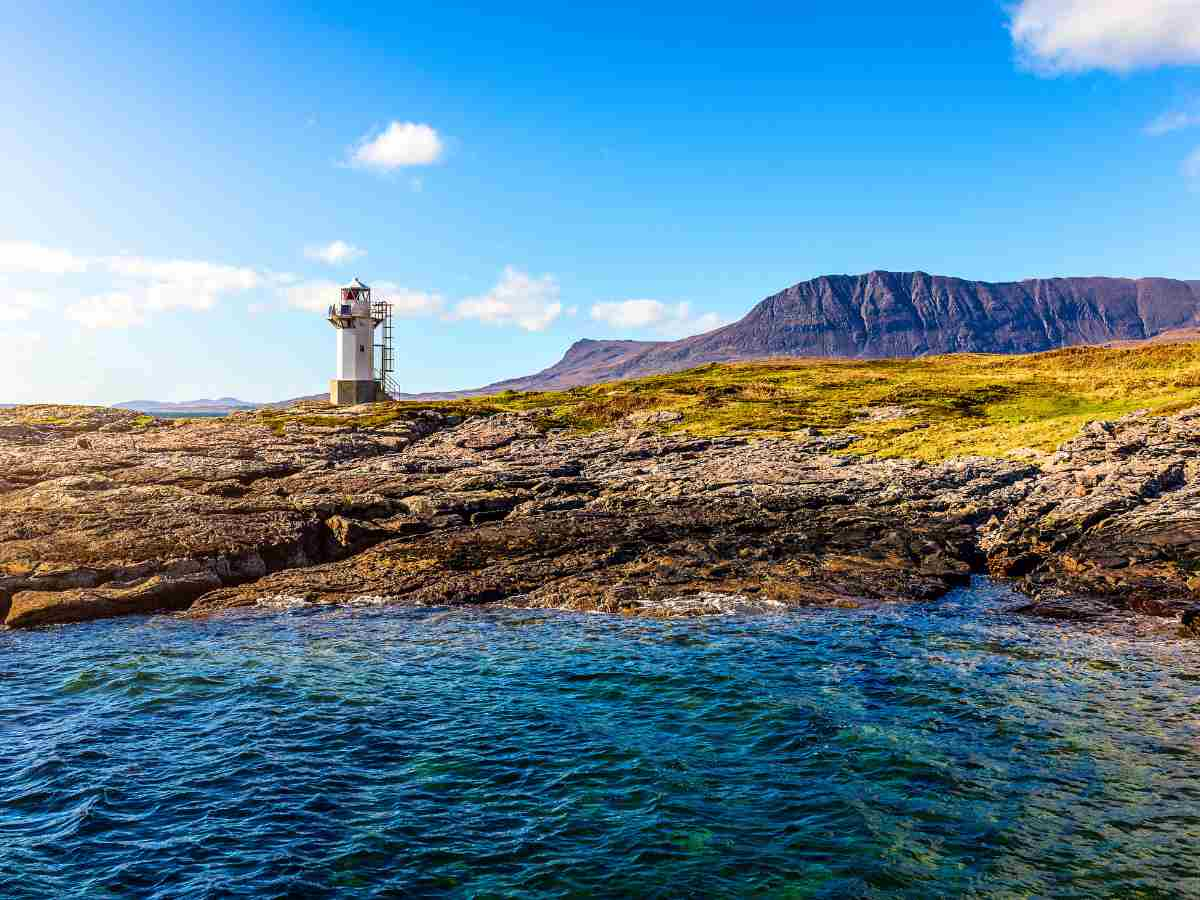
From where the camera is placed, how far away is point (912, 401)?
8381 centimetres

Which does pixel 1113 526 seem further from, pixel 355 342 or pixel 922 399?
pixel 355 342

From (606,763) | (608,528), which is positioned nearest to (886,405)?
(608,528)

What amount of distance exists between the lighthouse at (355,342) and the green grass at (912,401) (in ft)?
26.0

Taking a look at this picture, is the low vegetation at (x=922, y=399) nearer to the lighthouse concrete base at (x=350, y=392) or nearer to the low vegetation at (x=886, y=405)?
the low vegetation at (x=886, y=405)

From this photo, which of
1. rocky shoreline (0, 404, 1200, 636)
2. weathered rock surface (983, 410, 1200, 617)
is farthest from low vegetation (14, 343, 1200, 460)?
rocky shoreline (0, 404, 1200, 636)

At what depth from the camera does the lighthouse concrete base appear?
102938 millimetres

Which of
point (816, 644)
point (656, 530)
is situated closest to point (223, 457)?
point (656, 530)

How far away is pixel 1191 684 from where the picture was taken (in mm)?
24781

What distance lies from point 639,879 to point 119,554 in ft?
114

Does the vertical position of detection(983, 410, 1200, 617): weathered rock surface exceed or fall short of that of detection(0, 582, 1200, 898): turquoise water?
it exceeds it

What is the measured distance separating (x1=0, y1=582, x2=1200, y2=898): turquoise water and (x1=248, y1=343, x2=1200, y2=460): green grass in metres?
34.5

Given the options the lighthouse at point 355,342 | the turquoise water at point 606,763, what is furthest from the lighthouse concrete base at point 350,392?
the turquoise water at point 606,763

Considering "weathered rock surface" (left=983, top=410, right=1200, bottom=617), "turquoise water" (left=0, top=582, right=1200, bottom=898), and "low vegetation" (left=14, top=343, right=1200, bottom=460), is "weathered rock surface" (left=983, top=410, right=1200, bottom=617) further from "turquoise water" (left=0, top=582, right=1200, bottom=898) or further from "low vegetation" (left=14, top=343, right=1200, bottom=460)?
"turquoise water" (left=0, top=582, right=1200, bottom=898)

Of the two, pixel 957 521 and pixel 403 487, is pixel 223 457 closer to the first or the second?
pixel 403 487
